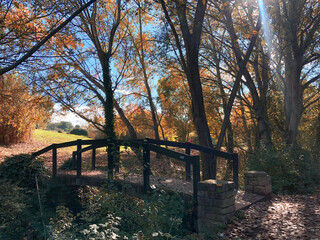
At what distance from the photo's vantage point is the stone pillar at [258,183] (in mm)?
6656

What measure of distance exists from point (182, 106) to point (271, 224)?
1464 cm

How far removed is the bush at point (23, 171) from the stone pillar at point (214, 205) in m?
6.31

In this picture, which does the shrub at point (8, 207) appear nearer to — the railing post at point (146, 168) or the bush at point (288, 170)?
the railing post at point (146, 168)

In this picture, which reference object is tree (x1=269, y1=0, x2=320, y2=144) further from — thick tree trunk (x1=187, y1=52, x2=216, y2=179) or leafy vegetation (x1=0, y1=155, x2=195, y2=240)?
leafy vegetation (x1=0, y1=155, x2=195, y2=240)

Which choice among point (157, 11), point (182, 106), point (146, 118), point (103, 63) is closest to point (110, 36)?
point (103, 63)

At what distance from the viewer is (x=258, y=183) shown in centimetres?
673

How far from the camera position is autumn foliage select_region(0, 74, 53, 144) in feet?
42.8

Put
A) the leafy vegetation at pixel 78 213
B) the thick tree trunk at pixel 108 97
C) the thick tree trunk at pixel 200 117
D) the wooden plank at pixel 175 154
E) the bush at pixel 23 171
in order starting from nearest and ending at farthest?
1. the leafy vegetation at pixel 78 213
2. the wooden plank at pixel 175 154
3. the thick tree trunk at pixel 200 117
4. the bush at pixel 23 171
5. the thick tree trunk at pixel 108 97

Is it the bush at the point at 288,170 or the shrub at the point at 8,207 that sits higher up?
the bush at the point at 288,170

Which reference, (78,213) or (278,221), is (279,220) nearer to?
(278,221)

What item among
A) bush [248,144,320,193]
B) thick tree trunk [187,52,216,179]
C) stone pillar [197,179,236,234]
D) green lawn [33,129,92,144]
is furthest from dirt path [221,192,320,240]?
green lawn [33,129,92,144]

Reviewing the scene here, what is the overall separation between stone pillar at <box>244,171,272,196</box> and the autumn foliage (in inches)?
381

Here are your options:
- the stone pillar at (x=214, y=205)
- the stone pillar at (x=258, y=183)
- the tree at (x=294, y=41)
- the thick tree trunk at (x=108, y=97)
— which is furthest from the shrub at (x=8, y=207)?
the tree at (x=294, y=41)

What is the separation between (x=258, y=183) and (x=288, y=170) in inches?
61.4
